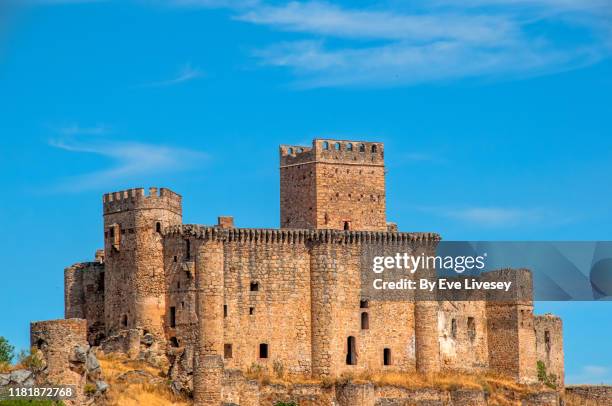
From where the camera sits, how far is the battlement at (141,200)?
73375 mm

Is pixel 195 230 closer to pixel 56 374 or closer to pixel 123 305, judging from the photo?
pixel 123 305

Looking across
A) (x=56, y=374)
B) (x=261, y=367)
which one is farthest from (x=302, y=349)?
(x=56, y=374)

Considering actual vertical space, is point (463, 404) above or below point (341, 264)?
below

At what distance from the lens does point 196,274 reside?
72625 mm

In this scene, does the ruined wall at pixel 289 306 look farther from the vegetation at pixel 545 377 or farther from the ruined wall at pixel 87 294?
the vegetation at pixel 545 377

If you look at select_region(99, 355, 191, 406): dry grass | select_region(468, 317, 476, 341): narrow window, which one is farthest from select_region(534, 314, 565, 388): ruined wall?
select_region(99, 355, 191, 406): dry grass

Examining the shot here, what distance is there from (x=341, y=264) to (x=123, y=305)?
9133 mm

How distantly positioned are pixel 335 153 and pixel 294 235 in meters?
4.67

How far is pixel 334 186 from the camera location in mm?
76938

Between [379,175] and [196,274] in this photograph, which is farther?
[379,175]

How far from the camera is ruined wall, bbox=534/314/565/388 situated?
81.1 metres

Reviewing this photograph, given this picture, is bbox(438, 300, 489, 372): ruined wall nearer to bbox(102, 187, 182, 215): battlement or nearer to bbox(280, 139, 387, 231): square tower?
bbox(280, 139, 387, 231): square tower

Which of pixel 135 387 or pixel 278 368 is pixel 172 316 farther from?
pixel 135 387

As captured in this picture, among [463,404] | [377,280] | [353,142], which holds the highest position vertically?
[353,142]
